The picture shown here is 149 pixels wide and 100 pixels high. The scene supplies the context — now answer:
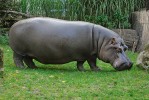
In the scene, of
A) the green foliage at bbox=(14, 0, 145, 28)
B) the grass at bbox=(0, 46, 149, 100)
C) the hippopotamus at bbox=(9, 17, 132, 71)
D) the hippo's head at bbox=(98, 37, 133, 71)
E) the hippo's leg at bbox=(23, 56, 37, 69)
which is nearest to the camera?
the grass at bbox=(0, 46, 149, 100)

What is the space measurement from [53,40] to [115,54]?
1263mm

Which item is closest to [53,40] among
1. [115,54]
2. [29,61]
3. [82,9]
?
[29,61]

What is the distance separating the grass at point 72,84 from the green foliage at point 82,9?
→ 508 cm

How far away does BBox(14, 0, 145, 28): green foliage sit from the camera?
531 inches

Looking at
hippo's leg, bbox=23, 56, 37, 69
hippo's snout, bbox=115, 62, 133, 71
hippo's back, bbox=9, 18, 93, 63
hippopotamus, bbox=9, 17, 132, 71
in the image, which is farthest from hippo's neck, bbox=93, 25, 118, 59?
hippo's leg, bbox=23, 56, 37, 69

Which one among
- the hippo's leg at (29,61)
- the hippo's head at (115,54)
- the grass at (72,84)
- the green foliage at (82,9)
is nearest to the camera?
the grass at (72,84)

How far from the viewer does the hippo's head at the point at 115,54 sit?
800 centimetres

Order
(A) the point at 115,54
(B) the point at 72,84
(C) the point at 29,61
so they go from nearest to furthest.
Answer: (B) the point at 72,84 → (A) the point at 115,54 → (C) the point at 29,61

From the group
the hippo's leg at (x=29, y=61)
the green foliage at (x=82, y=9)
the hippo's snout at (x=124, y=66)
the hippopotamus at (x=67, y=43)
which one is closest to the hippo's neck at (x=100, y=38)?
the hippopotamus at (x=67, y=43)

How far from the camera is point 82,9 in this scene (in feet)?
44.6

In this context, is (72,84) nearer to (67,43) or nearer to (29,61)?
(67,43)

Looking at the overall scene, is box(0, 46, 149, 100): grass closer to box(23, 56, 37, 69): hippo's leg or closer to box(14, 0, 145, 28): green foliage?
box(23, 56, 37, 69): hippo's leg

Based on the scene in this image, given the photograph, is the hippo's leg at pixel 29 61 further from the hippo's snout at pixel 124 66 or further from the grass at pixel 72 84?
the hippo's snout at pixel 124 66

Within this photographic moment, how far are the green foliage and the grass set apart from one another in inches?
200
